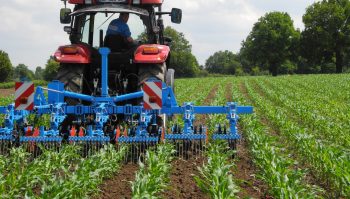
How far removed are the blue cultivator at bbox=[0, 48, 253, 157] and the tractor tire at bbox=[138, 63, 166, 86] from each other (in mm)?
135

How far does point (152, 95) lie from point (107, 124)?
0.99m

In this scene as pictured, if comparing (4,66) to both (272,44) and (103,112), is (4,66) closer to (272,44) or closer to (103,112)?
(272,44)

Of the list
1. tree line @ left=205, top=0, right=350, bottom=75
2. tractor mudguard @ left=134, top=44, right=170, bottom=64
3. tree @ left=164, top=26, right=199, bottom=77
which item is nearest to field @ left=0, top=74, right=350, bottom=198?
tractor mudguard @ left=134, top=44, right=170, bottom=64

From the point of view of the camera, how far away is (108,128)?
6500 mm

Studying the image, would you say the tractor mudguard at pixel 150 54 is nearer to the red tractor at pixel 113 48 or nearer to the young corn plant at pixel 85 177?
the red tractor at pixel 113 48

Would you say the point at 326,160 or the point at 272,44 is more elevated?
the point at 272,44

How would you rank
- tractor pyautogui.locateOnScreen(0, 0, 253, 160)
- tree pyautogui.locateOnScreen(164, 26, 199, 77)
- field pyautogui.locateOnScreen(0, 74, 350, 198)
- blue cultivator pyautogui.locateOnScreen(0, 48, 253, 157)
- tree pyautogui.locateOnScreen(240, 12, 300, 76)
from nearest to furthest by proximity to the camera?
field pyautogui.locateOnScreen(0, 74, 350, 198), blue cultivator pyautogui.locateOnScreen(0, 48, 253, 157), tractor pyautogui.locateOnScreen(0, 0, 253, 160), tree pyautogui.locateOnScreen(240, 12, 300, 76), tree pyautogui.locateOnScreen(164, 26, 199, 77)

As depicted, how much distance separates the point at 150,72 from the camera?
6.71m

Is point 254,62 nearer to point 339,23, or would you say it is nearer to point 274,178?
point 339,23

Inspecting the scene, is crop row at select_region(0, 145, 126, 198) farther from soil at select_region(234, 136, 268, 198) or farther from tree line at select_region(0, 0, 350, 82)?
tree line at select_region(0, 0, 350, 82)

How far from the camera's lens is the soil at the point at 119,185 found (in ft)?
Answer: 14.7

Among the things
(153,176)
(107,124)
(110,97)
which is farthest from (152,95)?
(153,176)

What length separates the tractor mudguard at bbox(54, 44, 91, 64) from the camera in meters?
6.71

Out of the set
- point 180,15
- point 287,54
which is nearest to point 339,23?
point 287,54
